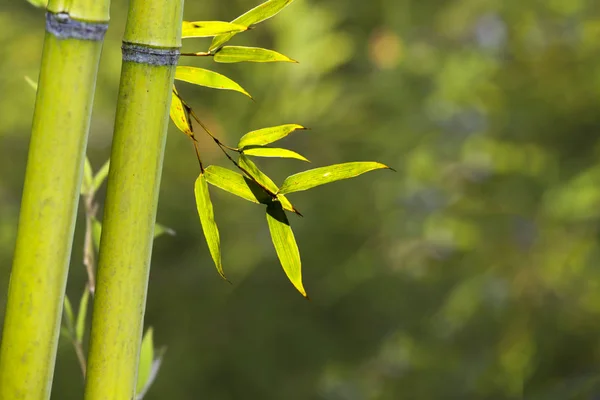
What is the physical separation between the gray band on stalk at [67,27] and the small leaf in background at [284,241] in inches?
3.1

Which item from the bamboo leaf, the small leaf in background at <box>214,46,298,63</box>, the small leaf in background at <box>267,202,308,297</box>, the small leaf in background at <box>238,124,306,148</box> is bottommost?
the small leaf in background at <box>267,202,308,297</box>

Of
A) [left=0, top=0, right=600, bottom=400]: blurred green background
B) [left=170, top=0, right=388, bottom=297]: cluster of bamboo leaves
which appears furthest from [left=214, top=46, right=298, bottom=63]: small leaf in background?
[left=0, top=0, right=600, bottom=400]: blurred green background

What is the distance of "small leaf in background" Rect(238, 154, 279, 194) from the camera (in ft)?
0.79

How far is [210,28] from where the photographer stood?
23 centimetres

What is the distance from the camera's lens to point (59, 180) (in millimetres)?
191

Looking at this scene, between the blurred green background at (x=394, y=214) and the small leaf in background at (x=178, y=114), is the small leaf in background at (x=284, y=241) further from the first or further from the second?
the blurred green background at (x=394, y=214)

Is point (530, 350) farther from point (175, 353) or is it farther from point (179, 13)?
point (179, 13)

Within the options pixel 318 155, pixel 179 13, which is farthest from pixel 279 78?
pixel 179 13

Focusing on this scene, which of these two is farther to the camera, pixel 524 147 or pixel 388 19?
pixel 388 19

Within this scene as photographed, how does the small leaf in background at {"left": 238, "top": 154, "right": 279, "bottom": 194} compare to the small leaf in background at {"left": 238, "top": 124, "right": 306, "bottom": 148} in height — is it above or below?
below

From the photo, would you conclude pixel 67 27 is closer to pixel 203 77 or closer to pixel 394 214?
pixel 203 77

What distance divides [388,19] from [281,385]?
0.57m

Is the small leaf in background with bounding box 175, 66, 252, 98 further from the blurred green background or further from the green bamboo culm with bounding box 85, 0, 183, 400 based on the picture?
the blurred green background

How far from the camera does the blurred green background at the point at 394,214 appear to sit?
1.01m
